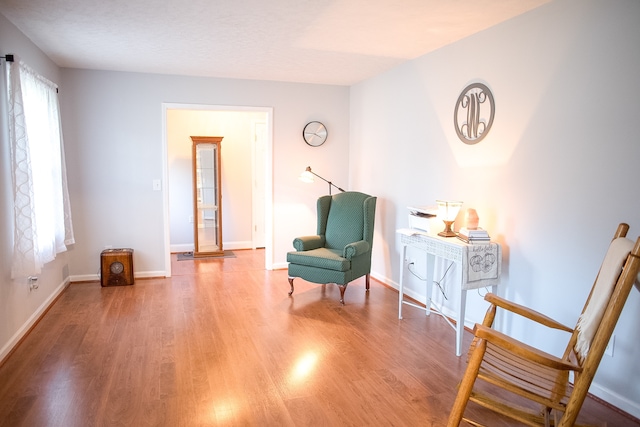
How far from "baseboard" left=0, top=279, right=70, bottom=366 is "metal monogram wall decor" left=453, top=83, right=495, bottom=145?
3.59 meters

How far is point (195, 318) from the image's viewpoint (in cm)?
361

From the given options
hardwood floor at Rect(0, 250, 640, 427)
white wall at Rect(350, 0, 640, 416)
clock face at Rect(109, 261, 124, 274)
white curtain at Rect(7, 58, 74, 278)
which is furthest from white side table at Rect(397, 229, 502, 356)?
clock face at Rect(109, 261, 124, 274)

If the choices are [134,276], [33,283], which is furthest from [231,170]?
[33,283]

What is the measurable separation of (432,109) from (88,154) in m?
3.60

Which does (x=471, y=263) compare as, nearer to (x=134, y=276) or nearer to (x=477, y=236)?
(x=477, y=236)

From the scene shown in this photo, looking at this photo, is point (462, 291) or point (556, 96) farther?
point (462, 291)

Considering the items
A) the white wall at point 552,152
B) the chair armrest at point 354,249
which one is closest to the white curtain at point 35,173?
the chair armrest at point 354,249

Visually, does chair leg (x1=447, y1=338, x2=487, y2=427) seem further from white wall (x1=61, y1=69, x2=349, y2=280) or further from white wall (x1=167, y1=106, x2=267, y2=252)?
white wall (x1=167, y1=106, x2=267, y2=252)

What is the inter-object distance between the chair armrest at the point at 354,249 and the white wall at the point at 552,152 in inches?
30.9

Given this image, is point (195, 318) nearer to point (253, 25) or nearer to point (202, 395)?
point (202, 395)

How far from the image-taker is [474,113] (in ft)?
10.8

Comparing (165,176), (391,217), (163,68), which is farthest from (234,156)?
(391,217)

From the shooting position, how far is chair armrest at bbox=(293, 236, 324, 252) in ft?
14.4

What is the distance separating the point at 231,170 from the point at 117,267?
240 cm
